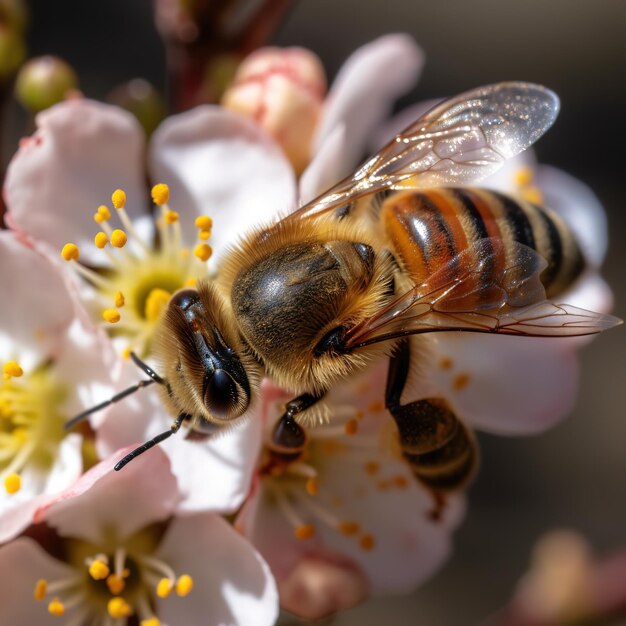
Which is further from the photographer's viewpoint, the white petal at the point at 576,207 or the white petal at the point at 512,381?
the white petal at the point at 576,207

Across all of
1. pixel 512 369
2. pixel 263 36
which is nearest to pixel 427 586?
pixel 512 369

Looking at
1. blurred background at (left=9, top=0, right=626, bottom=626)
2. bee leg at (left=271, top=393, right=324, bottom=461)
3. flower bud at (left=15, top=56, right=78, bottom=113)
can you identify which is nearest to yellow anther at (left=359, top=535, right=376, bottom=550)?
bee leg at (left=271, top=393, right=324, bottom=461)

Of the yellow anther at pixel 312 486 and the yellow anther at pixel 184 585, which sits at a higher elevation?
the yellow anther at pixel 184 585

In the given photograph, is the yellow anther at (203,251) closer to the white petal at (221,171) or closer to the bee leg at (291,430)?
the white petal at (221,171)

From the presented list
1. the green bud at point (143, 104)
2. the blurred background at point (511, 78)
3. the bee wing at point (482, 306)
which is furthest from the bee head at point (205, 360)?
the blurred background at point (511, 78)

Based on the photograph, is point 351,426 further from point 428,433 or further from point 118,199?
point 118,199

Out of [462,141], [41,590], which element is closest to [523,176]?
[462,141]
